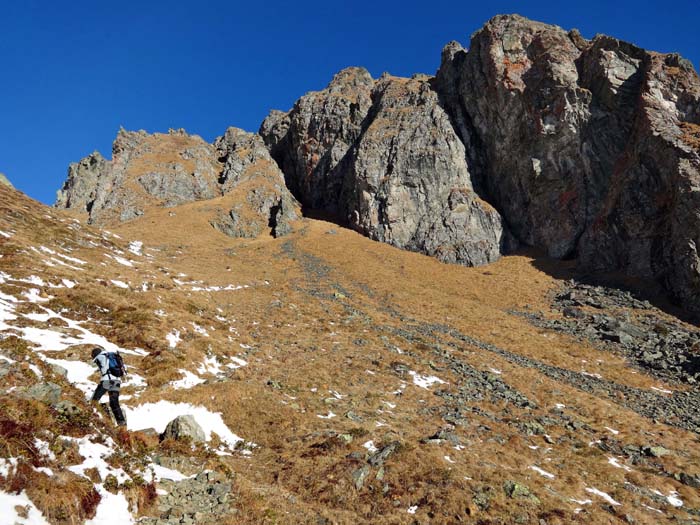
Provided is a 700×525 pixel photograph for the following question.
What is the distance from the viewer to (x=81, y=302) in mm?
18672

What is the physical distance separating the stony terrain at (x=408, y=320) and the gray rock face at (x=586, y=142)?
363 mm

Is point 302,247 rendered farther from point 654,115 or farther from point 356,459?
point 654,115

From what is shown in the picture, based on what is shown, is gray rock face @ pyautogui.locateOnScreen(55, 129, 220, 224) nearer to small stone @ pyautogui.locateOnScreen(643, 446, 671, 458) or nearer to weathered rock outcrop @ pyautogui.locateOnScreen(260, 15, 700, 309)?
weathered rock outcrop @ pyautogui.locateOnScreen(260, 15, 700, 309)

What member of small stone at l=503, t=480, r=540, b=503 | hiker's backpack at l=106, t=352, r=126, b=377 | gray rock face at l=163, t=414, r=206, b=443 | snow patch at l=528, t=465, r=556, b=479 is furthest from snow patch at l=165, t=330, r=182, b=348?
snow patch at l=528, t=465, r=556, b=479

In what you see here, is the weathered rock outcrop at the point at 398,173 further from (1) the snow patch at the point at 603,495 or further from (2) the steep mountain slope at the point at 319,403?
(1) the snow patch at the point at 603,495

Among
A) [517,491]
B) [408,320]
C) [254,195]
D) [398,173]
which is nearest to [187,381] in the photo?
[517,491]

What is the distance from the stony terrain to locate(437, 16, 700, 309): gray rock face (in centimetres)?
36

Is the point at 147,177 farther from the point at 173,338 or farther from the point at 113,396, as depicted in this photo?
the point at 113,396

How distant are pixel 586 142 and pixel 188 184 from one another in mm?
75925

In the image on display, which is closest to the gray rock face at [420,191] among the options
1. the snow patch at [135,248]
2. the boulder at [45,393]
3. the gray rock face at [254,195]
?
the gray rock face at [254,195]

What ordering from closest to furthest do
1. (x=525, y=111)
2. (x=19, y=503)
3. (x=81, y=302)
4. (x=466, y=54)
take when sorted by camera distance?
1. (x=19, y=503)
2. (x=81, y=302)
3. (x=525, y=111)
4. (x=466, y=54)

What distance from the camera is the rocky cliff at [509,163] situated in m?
44.3

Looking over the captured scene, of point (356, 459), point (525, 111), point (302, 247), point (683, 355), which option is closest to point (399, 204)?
point (302, 247)

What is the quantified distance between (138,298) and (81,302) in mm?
3551
